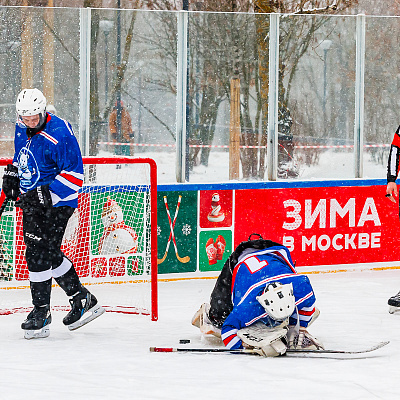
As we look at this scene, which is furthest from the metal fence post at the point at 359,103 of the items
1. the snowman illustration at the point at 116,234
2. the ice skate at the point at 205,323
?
the ice skate at the point at 205,323

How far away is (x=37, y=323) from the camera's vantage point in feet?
18.3

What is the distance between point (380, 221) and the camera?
28.0ft

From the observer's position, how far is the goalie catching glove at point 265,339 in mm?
4867

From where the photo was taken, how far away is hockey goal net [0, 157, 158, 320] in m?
7.08

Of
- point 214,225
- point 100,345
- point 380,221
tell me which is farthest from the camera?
point 380,221

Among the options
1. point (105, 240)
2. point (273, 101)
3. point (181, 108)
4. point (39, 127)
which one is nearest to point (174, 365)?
point (39, 127)

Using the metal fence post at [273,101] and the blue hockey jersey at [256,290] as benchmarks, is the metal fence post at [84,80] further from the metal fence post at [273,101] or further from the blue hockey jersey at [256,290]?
the blue hockey jersey at [256,290]

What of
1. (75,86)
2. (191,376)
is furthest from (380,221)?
(191,376)

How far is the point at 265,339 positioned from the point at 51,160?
5.54 ft

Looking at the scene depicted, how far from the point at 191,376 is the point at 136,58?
3.79 metres

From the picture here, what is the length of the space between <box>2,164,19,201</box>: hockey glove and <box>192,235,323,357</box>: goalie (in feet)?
4.44

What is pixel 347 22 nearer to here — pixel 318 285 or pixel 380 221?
pixel 380 221

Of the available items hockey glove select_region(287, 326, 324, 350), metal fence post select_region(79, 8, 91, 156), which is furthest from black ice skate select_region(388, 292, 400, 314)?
metal fence post select_region(79, 8, 91, 156)

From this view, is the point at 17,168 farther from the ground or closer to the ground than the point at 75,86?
closer to the ground
